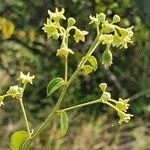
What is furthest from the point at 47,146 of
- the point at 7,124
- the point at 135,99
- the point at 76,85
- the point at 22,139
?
the point at 22,139

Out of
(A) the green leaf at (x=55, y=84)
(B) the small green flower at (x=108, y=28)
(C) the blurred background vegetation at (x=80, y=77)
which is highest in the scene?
(B) the small green flower at (x=108, y=28)

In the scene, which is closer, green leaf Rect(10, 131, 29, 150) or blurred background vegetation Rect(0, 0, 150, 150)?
green leaf Rect(10, 131, 29, 150)

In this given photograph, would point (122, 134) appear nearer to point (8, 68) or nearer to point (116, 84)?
point (116, 84)

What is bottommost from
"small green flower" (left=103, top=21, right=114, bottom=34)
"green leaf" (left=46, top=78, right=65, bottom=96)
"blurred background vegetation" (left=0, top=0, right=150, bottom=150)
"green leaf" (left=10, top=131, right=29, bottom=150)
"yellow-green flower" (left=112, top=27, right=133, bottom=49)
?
"blurred background vegetation" (left=0, top=0, right=150, bottom=150)

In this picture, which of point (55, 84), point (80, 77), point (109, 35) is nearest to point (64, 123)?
point (55, 84)

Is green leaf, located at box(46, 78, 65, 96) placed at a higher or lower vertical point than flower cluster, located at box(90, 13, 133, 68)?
lower

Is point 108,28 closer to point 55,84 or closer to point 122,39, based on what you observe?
point 122,39

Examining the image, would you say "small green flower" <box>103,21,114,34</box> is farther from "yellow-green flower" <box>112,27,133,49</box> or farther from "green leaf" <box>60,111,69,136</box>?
"green leaf" <box>60,111,69,136</box>

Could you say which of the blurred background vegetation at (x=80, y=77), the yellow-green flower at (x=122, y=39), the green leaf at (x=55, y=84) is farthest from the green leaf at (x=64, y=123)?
the blurred background vegetation at (x=80, y=77)

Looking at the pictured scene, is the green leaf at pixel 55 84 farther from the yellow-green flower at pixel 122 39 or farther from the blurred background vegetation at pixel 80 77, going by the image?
the blurred background vegetation at pixel 80 77

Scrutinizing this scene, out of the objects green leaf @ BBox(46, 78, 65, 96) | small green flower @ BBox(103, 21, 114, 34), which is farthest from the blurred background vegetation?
small green flower @ BBox(103, 21, 114, 34)
